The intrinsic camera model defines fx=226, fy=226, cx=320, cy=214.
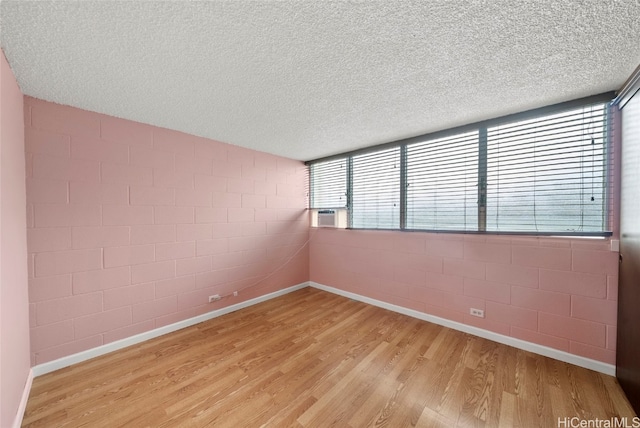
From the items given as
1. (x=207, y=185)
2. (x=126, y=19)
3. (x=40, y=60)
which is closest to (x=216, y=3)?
(x=126, y=19)

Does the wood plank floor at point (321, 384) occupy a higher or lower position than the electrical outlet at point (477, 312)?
lower

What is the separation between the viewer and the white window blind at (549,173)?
1949 millimetres

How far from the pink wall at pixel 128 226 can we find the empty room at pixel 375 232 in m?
0.02

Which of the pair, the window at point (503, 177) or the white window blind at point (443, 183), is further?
the white window blind at point (443, 183)

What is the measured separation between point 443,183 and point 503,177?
0.56 m

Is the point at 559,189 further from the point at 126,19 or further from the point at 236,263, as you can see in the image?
the point at 236,263

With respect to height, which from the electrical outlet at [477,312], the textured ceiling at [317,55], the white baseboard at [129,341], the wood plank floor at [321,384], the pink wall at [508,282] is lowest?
the wood plank floor at [321,384]

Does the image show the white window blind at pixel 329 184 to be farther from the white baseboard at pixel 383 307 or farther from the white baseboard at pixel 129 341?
the white baseboard at pixel 129 341

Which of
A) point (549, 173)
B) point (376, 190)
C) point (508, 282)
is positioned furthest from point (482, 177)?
point (376, 190)

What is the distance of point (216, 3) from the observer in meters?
1.04

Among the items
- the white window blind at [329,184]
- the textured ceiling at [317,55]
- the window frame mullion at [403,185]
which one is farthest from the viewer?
the white window blind at [329,184]

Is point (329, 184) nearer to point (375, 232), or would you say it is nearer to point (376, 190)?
point (376, 190)

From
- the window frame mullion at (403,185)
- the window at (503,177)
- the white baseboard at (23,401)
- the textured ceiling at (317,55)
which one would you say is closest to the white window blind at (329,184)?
the window at (503,177)

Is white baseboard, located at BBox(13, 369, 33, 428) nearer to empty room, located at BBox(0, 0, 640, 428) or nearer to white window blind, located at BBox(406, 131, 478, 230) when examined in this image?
empty room, located at BBox(0, 0, 640, 428)
